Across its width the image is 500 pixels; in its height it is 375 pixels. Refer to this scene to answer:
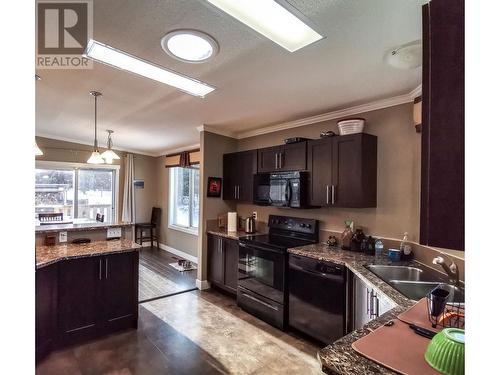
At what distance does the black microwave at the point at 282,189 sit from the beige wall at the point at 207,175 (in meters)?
0.82

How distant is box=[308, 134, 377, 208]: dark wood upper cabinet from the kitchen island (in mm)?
2210

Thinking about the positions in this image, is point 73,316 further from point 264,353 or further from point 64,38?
point 64,38

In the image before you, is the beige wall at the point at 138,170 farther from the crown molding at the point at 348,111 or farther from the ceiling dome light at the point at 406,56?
the ceiling dome light at the point at 406,56

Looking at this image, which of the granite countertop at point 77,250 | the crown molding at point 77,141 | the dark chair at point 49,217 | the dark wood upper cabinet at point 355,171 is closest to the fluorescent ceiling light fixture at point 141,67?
the dark wood upper cabinet at point 355,171

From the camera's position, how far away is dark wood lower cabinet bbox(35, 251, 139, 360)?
2500 millimetres

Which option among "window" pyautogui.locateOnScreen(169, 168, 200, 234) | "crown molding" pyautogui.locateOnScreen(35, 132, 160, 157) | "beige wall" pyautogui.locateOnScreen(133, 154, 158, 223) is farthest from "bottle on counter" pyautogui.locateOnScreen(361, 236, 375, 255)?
"crown molding" pyautogui.locateOnScreen(35, 132, 160, 157)

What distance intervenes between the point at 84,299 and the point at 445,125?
3234 mm

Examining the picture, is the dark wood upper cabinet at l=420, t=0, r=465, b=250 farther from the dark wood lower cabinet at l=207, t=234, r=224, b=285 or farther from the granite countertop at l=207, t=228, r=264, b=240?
the dark wood lower cabinet at l=207, t=234, r=224, b=285

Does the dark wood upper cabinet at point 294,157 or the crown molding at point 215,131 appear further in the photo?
the crown molding at point 215,131

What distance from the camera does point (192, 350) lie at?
2.68 metres

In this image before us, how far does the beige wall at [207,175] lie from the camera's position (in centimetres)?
432

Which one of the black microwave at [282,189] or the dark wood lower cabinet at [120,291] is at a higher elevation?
the black microwave at [282,189]

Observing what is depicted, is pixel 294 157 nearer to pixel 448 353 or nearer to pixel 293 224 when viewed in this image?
pixel 293 224
